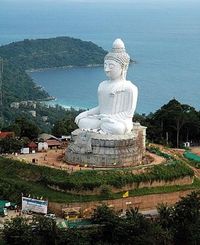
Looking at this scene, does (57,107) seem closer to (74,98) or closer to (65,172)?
(74,98)

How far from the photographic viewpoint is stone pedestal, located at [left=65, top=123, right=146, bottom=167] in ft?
75.0

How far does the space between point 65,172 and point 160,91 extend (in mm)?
44389

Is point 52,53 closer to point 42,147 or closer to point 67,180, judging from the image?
point 42,147

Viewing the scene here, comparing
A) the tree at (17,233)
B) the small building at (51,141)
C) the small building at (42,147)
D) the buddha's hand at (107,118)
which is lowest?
the tree at (17,233)

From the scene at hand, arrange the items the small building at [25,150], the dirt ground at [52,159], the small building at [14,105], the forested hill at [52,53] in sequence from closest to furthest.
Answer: the dirt ground at [52,159]
the small building at [25,150]
the small building at [14,105]
the forested hill at [52,53]

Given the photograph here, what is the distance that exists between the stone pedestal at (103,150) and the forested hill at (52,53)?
5747 centimetres

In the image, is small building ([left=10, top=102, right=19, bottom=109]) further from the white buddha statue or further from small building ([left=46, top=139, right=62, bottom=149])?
the white buddha statue

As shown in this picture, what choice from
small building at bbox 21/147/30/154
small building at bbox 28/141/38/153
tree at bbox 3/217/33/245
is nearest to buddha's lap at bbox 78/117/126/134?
small building at bbox 21/147/30/154

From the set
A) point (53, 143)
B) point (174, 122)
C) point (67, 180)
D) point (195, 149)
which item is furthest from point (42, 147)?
A: point (195, 149)

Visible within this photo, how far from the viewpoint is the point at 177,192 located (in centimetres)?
2233

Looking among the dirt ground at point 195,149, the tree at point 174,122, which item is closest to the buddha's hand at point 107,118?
the dirt ground at point 195,149

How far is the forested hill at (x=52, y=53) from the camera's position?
8381 centimetres

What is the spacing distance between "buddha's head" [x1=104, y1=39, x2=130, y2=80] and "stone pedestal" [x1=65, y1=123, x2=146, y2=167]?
2.25 m

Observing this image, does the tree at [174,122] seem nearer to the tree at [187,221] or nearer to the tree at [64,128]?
the tree at [64,128]
